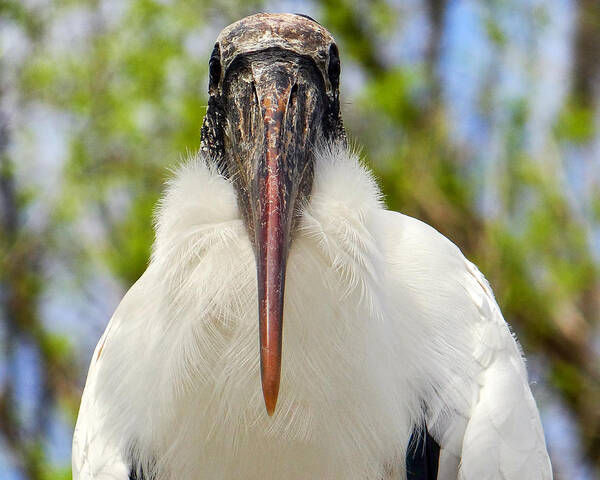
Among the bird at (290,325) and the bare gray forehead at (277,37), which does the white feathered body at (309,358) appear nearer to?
the bird at (290,325)

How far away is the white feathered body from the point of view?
2.31 metres

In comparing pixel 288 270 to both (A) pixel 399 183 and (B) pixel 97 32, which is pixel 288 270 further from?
(B) pixel 97 32

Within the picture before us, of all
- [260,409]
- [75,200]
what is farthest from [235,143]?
[75,200]

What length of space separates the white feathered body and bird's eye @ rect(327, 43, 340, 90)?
0.90 ft

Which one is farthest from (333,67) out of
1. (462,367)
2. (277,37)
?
(462,367)

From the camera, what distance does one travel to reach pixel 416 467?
2607 mm

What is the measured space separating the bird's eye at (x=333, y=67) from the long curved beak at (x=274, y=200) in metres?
0.25

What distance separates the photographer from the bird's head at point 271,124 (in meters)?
2.10

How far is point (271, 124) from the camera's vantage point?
234 cm

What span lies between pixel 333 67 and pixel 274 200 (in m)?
0.69

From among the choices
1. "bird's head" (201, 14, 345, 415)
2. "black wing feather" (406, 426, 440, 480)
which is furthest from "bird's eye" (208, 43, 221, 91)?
"black wing feather" (406, 426, 440, 480)

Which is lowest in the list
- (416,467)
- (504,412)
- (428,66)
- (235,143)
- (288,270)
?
(416,467)

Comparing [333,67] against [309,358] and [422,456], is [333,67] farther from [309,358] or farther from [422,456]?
[422,456]

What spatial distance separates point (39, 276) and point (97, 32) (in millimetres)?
3332
